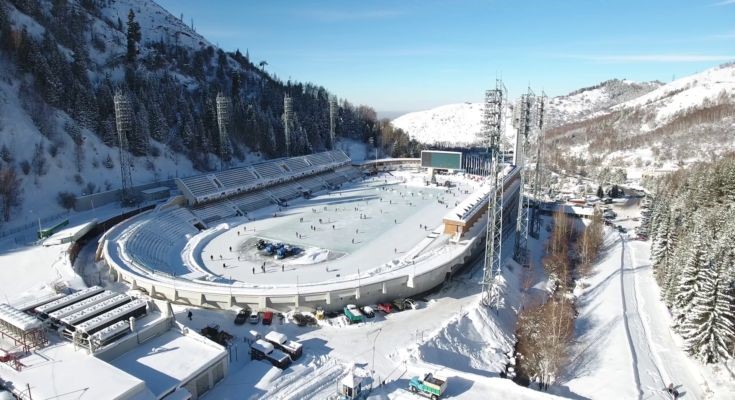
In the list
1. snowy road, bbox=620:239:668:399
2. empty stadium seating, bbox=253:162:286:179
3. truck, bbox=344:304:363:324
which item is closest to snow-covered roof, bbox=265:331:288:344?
truck, bbox=344:304:363:324

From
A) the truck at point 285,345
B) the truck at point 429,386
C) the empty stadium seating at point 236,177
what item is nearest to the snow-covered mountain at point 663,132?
the empty stadium seating at point 236,177

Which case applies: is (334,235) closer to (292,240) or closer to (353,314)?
(292,240)

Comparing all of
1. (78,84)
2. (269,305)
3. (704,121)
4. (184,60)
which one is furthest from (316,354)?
(704,121)

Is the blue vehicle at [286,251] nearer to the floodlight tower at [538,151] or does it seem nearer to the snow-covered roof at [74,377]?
the snow-covered roof at [74,377]

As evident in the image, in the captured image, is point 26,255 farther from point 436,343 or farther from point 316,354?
point 436,343

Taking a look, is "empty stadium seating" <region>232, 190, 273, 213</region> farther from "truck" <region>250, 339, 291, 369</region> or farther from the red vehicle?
"truck" <region>250, 339, 291, 369</region>
